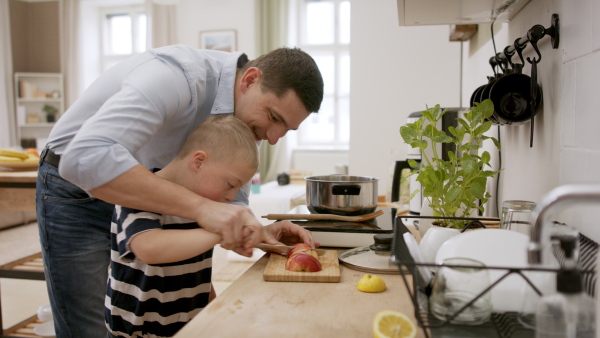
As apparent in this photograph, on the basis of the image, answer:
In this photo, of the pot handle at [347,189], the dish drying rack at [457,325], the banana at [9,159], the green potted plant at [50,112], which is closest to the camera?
the dish drying rack at [457,325]

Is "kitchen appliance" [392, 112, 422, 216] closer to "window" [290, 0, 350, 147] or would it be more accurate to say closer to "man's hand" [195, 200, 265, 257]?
"man's hand" [195, 200, 265, 257]

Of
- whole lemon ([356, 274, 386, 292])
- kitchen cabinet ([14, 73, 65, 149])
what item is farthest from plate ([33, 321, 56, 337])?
kitchen cabinet ([14, 73, 65, 149])

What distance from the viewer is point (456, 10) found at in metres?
1.44

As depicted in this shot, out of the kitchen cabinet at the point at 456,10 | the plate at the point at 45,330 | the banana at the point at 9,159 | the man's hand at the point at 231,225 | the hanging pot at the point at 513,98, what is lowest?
the plate at the point at 45,330

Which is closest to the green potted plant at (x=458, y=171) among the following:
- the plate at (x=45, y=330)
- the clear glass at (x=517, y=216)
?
the clear glass at (x=517, y=216)

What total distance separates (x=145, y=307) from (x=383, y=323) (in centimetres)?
66

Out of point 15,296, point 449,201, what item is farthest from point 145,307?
point 15,296

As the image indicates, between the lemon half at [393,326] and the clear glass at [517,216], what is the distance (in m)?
0.38

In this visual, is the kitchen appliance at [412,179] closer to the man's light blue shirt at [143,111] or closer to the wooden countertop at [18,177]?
the man's light blue shirt at [143,111]

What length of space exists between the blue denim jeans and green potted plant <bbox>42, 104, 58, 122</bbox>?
6110 mm

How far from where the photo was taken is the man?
37.2 inches

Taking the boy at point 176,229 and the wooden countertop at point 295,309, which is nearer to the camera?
the wooden countertop at point 295,309

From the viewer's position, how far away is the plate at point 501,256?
65 cm

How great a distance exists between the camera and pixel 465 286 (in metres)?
0.61
